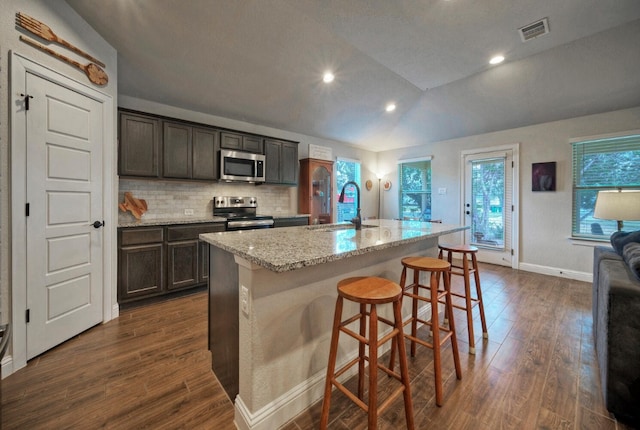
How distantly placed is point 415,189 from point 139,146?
5.10 m

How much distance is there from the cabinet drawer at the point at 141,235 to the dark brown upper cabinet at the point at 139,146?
69 centimetres

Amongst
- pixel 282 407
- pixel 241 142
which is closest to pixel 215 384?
pixel 282 407

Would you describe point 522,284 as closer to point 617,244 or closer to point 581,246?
point 581,246

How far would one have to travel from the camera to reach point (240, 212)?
423cm

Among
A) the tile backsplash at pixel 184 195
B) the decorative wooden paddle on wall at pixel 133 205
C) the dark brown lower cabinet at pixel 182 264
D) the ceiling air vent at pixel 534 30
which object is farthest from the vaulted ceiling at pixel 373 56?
the dark brown lower cabinet at pixel 182 264

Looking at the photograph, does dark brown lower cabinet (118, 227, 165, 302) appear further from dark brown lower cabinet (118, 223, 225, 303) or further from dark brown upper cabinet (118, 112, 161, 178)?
dark brown upper cabinet (118, 112, 161, 178)

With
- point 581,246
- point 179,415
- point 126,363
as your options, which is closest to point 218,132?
point 126,363

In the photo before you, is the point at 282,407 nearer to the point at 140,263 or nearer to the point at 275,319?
the point at 275,319

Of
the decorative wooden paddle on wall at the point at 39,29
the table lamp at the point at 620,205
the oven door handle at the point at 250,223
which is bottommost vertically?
the oven door handle at the point at 250,223

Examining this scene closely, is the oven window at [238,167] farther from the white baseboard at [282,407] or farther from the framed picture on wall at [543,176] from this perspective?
the framed picture on wall at [543,176]

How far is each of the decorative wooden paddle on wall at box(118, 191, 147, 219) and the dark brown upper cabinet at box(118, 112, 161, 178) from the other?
0.39 meters

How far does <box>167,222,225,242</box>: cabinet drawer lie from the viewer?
9.96 ft

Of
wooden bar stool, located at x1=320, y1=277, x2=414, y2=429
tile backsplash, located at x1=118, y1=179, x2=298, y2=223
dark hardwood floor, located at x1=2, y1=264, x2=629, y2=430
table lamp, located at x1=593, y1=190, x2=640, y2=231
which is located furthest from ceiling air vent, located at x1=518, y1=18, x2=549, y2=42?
tile backsplash, located at x1=118, y1=179, x2=298, y2=223

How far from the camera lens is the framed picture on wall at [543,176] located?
403 cm
